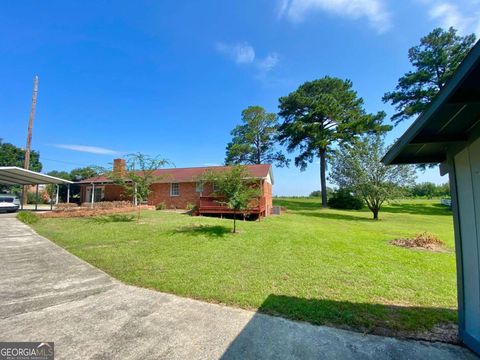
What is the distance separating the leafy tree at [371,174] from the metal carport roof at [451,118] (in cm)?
1818

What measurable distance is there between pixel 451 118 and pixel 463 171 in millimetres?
798

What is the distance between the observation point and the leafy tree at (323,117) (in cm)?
2823

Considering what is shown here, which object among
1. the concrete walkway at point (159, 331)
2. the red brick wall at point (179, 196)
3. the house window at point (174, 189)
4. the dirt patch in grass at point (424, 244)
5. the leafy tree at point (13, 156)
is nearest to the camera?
the concrete walkway at point (159, 331)

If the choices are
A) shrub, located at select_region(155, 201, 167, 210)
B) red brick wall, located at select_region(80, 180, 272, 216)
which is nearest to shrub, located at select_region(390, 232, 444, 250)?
red brick wall, located at select_region(80, 180, 272, 216)

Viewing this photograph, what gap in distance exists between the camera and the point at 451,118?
287 centimetres

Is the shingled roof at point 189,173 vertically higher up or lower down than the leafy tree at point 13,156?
lower down

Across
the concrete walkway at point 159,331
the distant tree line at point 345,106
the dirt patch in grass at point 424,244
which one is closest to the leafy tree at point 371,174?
the distant tree line at point 345,106

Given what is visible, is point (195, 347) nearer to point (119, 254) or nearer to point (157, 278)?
point (157, 278)

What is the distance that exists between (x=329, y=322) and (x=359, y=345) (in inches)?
22.8

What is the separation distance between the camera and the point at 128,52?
41.5ft

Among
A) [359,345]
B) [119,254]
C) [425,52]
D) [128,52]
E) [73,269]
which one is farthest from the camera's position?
[425,52]

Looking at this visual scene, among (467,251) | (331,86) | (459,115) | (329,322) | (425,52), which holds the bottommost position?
(329,322)

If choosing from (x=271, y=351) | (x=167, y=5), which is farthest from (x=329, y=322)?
(x=167, y=5)

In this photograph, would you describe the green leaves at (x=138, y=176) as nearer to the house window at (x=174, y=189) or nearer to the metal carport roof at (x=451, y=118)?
the house window at (x=174, y=189)
